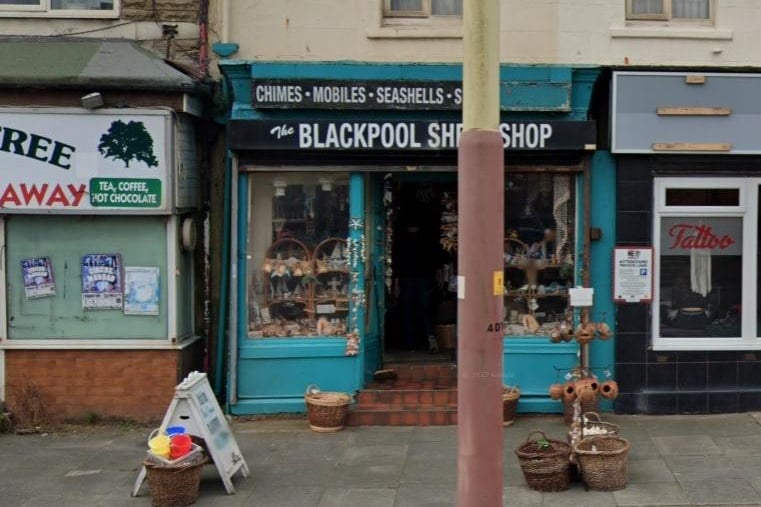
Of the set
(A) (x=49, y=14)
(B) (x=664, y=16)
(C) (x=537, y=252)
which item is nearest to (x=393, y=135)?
(C) (x=537, y=252)

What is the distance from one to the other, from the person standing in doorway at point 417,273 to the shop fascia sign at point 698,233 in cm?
266

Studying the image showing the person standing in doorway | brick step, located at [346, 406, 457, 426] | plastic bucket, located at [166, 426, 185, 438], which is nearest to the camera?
plastic bucket, located at [166, 426, 185, 438]

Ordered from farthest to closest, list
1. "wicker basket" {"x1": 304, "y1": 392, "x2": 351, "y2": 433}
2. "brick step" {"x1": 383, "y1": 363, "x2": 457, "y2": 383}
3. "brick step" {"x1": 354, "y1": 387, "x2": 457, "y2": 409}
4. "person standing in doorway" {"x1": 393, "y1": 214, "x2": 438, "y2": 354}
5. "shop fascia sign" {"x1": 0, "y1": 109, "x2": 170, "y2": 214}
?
1. "person standing in doorway" {"x1": 393, "y1": 214, "x2": 438, "y2": 354}
2. "brick step" {"x1": 383, "y1": 363, "x2": 457, "y2": 383}
3. "brick step" {"x1": 354, "y1": 387, "x2": 457, "y2": 409}
4. "shop fascia sign" {"x1": 0, "y1": 109, "x2": 170, "y2": 214}
5. "wicker basket" {"x1": 304, "y1": 392, "x2": 351, "y2": 433}

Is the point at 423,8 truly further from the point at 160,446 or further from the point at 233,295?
the point at 160,446

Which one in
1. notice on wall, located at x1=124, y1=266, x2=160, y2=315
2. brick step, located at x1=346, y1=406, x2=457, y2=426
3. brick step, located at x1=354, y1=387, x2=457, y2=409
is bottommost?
brick step, located at x1=346, y1=406, x2=457, y2=426

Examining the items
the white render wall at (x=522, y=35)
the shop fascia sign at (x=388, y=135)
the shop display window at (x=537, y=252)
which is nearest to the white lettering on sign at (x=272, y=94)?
the shop fascia sign at (x=388, y=135)

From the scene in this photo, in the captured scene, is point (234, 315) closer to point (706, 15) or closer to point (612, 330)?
point (612, 330)

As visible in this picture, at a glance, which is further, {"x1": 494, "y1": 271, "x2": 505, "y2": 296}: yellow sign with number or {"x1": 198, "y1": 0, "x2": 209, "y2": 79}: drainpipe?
{"x1": 198, "y1": 0, "x2": 209, "y2": 79}: drainpipe

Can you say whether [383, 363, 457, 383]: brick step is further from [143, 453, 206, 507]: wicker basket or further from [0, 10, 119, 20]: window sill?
[0, 10, 119, 20]: window sill

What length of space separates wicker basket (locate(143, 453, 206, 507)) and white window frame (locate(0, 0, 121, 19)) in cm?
498

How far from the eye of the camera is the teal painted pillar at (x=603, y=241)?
29.3 feet

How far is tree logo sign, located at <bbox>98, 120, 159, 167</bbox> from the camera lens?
8.49 metres

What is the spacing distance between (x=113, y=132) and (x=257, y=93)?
56.4 inches

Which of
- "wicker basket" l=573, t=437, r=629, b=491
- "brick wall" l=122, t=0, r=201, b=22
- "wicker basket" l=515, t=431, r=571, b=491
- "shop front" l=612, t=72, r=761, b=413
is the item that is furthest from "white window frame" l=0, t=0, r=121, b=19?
"wicker basket" l=573, t=437, r=629, b=491
